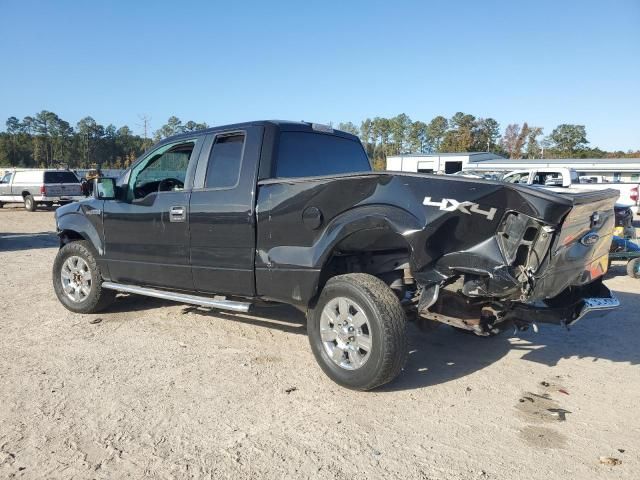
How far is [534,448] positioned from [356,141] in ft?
11.5

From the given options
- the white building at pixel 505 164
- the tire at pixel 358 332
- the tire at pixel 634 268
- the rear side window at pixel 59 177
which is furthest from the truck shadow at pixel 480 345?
the white building at pixel 505 164

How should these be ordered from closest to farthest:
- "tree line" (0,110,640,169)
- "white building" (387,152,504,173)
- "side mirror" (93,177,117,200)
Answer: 1. "side mirror" (93,177,117,200)
2. "white building" (387,152,504,173)
3. "tree line" (0,110,640,169)

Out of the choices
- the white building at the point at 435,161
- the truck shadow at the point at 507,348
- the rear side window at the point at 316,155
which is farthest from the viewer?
the white building at the point at 435,161

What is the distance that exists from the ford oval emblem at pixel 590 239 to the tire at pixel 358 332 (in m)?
1.34

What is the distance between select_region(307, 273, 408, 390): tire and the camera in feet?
11.8

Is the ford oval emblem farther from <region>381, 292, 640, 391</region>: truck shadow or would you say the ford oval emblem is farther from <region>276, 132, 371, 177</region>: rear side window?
<region>276, 132, 371, 177</region>: rear side window

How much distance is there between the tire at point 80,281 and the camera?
5766mm

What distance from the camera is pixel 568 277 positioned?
3.49 m

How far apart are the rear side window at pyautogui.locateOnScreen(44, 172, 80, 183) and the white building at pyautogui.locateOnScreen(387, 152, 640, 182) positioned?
21736mm

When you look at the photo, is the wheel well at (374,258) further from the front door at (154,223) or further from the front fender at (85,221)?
the front fender at (85,221)

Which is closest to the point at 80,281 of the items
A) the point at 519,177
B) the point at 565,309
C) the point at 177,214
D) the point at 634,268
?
the point at 177,214

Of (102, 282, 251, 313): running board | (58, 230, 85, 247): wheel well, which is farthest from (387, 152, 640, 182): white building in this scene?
(102, 282, 251, 313): running board

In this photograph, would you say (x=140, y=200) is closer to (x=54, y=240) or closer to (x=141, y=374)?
(x=141, y=374)

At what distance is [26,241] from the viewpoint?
12.7 meters
